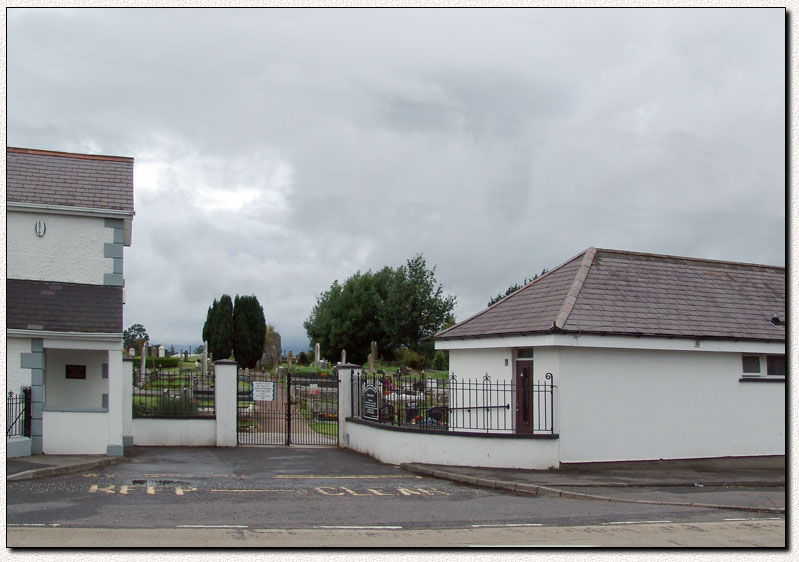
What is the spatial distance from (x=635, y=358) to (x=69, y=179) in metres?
13.4

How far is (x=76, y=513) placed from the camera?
10953 mm

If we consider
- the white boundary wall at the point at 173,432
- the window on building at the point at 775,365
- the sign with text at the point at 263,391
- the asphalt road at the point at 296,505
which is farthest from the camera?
the sign with text at the point at 263,391

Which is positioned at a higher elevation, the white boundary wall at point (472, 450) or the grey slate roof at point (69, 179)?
the grey slate roof at point (69, 179)

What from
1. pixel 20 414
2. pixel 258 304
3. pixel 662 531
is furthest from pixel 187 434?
pixel 258 304

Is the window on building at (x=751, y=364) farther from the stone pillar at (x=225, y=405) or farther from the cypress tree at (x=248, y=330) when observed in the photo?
the cypress tree at (x=248, y=330)

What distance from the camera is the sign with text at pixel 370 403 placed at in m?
21.0

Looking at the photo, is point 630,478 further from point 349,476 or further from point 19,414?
point 19,414

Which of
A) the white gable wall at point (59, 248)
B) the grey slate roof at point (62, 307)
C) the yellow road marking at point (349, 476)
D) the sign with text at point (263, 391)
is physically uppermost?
the white gable wall at point (59, 248)

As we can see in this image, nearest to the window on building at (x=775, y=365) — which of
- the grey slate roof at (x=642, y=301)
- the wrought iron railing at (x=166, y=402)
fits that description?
the grey slate roof at (x=642, y=301)

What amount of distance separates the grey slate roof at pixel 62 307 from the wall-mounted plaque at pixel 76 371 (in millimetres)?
3286

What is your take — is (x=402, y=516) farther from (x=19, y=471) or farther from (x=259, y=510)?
(x=19, y=471)

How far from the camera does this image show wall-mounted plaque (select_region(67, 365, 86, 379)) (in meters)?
21.0

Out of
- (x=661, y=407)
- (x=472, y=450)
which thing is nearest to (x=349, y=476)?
(x=472, y=450)

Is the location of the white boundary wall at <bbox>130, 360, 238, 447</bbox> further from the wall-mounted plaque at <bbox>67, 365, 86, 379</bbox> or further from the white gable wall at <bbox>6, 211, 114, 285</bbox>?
the white gable wall at <bbox>6, 211, 114, 285</bbox>
